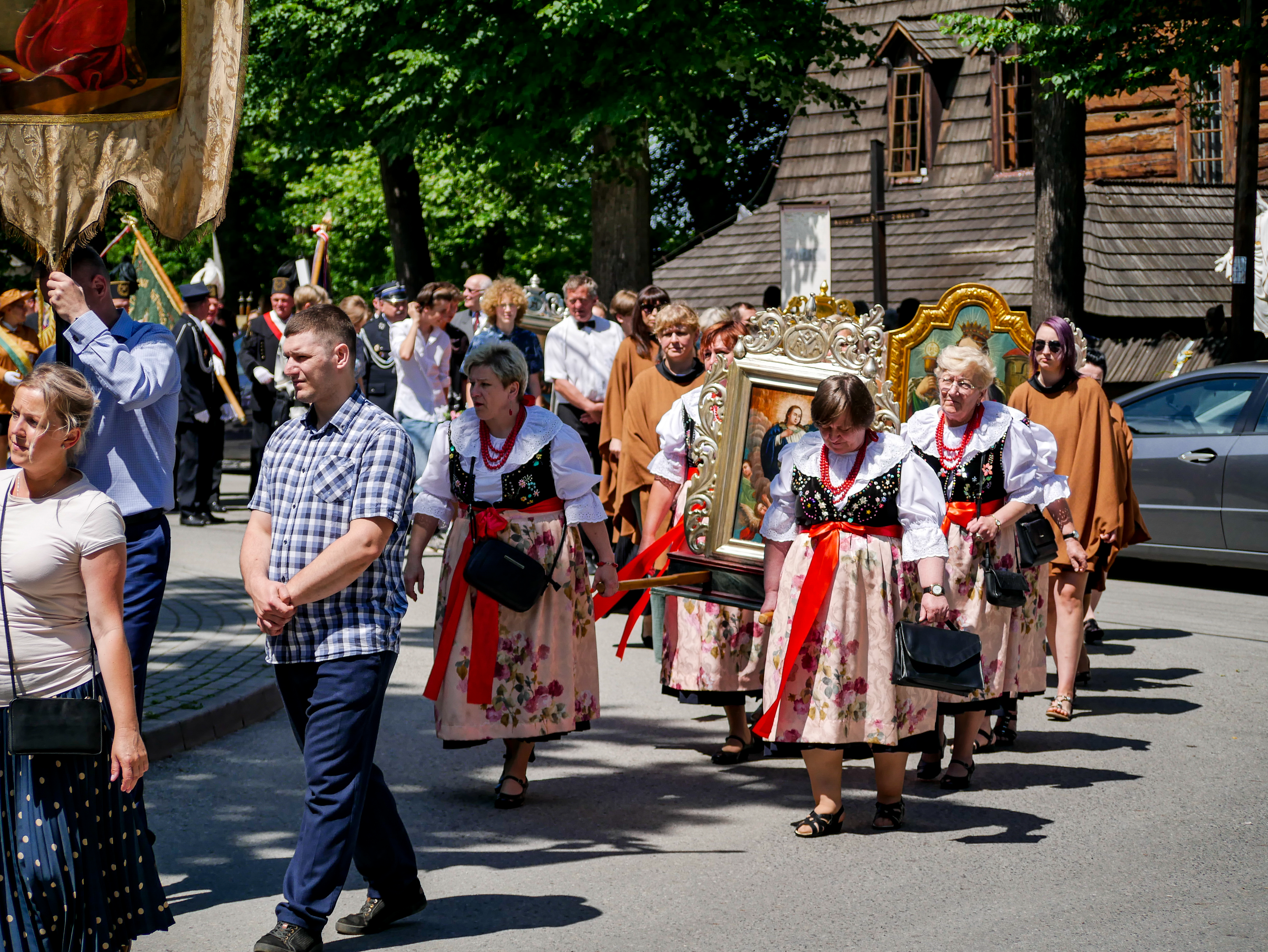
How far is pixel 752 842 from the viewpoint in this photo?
591 cm

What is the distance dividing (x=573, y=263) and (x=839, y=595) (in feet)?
105

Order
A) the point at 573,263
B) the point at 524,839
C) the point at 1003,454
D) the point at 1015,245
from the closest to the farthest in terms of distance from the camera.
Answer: the point at 524,839, the point at 1003,454, the point at 1015,245, the point at 573,263

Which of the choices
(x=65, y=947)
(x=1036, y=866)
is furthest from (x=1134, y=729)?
(x=65, y=947)

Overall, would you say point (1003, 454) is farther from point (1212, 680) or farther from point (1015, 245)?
point (1015, 245)

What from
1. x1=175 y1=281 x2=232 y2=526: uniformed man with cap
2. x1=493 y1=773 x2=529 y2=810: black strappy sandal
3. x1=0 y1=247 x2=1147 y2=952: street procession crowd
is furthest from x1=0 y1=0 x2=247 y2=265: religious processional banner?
x1=175 y1=281 x2=232 y2=526: uniformed man with cap

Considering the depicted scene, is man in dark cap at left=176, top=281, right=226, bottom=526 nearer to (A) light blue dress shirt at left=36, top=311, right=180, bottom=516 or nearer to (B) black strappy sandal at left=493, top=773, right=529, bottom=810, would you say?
(B) black strappy sandal at left=493, top=773, right=529, bottom=810

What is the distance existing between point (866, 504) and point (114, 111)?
304cm

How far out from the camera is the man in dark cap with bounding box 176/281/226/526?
46.9 feet

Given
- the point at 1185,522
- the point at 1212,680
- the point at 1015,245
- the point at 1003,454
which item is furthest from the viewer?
the point at 1015,245

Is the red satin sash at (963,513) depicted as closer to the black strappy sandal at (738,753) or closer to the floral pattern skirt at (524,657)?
the black strappy sandal at (738,753)

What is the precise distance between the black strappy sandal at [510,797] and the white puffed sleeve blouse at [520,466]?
1.09 meters

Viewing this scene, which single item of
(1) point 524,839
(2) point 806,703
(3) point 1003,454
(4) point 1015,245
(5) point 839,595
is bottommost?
(1) point 524,839

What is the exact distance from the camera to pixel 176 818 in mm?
6094

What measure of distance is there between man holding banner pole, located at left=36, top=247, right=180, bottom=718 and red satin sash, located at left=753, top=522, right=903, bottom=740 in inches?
89.4
